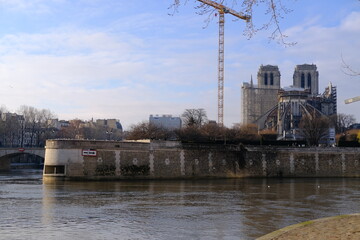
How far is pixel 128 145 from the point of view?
45.7 metres

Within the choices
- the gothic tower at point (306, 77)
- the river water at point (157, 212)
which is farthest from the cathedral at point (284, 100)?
the river water at point (157, 212)

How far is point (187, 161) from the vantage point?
4825 cm

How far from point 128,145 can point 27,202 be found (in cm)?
2061

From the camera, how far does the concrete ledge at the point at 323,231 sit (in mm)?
9492

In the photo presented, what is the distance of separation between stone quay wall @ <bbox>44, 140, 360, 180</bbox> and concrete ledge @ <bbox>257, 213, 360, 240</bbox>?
3489 cm

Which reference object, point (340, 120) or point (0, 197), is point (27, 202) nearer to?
point (0, 197)

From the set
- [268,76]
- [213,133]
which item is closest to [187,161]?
[213,133]

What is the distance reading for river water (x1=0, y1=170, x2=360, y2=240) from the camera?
54.2 ft

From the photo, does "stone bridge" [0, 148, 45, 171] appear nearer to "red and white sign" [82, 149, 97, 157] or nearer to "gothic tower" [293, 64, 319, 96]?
"red and white sign" [82, 149, 97, 157]

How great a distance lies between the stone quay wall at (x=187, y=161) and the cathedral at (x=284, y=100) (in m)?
34.7

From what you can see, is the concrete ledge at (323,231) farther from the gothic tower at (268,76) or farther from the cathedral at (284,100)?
the gothic tower at (268,76)

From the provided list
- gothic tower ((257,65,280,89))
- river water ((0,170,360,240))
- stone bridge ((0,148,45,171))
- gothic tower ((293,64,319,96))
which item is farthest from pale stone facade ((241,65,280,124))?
river water ((0,170,360,240))

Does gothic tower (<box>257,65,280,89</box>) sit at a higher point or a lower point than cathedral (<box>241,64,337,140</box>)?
higher

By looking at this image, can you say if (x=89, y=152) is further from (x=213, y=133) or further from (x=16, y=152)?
(x=213, y=133)
